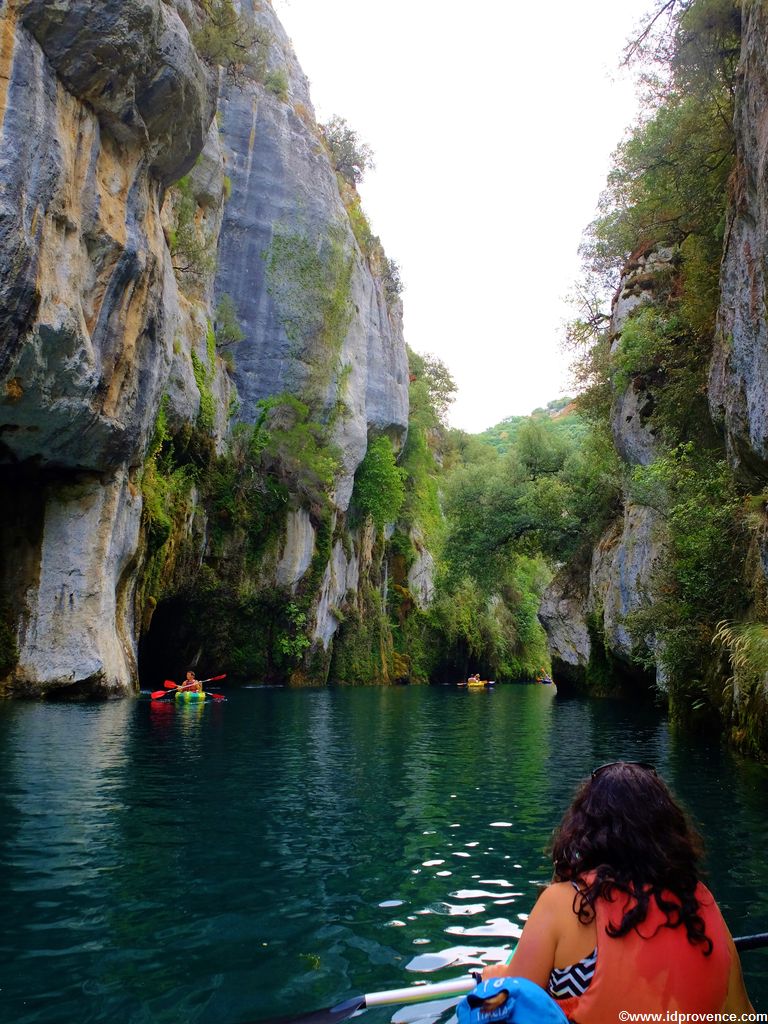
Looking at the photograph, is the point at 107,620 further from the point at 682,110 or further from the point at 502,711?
the point at 682,110

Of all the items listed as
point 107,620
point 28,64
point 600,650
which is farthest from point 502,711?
point 28,64

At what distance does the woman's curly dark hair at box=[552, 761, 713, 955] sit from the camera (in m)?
2.36

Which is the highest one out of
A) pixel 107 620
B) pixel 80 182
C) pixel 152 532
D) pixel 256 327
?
pixel 256 327

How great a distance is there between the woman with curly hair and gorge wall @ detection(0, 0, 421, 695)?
43.7ft

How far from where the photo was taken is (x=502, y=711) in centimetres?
2347

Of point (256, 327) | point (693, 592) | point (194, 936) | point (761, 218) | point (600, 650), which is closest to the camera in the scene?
point (194, 936)

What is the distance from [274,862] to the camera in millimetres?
6191

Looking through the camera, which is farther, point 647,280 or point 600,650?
point 600,650

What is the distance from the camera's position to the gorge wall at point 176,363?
1484 centimetres

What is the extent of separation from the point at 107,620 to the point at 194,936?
55.1 ft

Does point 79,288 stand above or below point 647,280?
below

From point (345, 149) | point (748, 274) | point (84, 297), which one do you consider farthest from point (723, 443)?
point (345, 149)

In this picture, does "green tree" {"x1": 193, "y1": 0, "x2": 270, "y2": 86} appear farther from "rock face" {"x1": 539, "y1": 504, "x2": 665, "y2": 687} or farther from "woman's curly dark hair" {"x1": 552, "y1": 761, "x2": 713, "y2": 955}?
"woman's curly dark hair" {"x1": 552, "y1": 761, "x2": 713, "y2": 955}

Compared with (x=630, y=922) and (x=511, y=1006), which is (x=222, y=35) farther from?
(x=511, y=1006)
